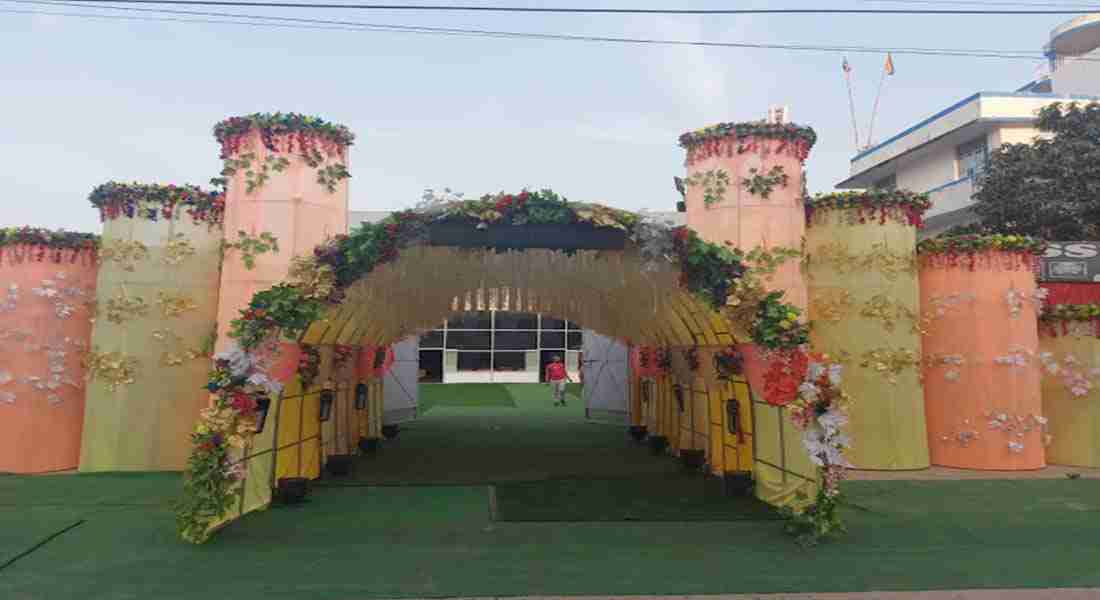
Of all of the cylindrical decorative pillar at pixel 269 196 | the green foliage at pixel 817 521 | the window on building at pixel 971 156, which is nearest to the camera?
the green foliage at pixel 817 521

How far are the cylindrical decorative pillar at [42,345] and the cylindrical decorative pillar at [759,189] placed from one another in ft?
30.5

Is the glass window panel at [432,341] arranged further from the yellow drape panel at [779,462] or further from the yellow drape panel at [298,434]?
the yellow drape panel at [779,462]

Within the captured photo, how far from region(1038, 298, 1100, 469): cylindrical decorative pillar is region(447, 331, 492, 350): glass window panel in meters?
25.8

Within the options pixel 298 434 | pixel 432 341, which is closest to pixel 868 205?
pixel 298 434

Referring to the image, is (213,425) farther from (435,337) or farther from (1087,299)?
(435,337)

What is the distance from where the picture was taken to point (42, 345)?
1012 cm

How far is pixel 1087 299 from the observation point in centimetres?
1425

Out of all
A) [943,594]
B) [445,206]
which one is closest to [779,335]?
[943,594]

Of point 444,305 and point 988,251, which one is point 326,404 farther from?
point 988,251

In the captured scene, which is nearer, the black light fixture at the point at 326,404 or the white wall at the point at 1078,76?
the black light fixture at the point at 326,404

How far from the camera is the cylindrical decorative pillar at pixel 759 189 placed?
9781 mm

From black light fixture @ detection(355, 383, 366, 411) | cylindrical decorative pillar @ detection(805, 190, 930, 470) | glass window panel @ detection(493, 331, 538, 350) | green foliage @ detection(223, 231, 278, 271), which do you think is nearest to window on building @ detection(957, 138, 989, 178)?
cylindrical decorative pillar @ detection(805, 190, 930, 470)

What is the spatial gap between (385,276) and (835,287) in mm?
6865

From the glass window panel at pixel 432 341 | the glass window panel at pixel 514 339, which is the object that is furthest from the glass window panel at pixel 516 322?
the glass window panel at pixel 432 341
